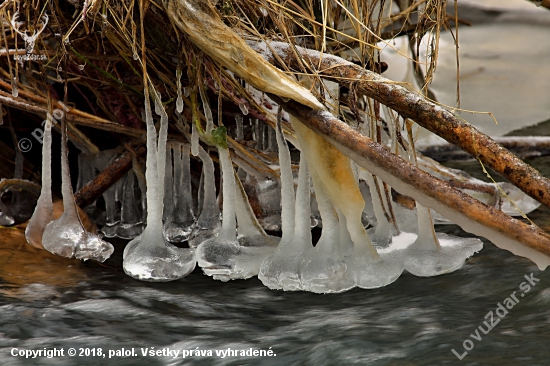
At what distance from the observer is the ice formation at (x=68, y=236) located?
257 centimetres

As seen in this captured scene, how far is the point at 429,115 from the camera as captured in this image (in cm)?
194

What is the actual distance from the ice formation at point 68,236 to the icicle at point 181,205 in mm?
345

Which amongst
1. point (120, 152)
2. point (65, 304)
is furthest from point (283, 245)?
point (120, 152)

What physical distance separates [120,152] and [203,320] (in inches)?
49.3

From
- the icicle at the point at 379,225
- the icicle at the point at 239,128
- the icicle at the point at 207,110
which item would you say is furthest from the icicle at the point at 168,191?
the icicle at the point at 379,225

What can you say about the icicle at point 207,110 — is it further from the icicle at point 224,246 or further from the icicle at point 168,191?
the icicle at point 168,191

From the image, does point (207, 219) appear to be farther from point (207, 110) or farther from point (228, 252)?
point (207, 110)

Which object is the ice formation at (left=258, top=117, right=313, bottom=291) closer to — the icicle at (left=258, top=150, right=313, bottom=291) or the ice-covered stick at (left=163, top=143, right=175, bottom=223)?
the icicle at (left=258, top=150, right=313, bottom=291)

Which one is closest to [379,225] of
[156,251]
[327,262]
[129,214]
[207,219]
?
[327,262]

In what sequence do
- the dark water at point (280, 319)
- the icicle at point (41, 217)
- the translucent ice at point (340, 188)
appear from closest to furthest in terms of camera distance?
the dark water at point (280, 319) < the translucent ice at point (340, 188) < the icicle at point (41, 217)

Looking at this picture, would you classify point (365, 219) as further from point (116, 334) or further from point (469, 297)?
point (116, 334)

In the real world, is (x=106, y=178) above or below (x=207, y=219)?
above

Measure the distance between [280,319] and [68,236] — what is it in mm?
1033

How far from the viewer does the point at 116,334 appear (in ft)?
6.36
